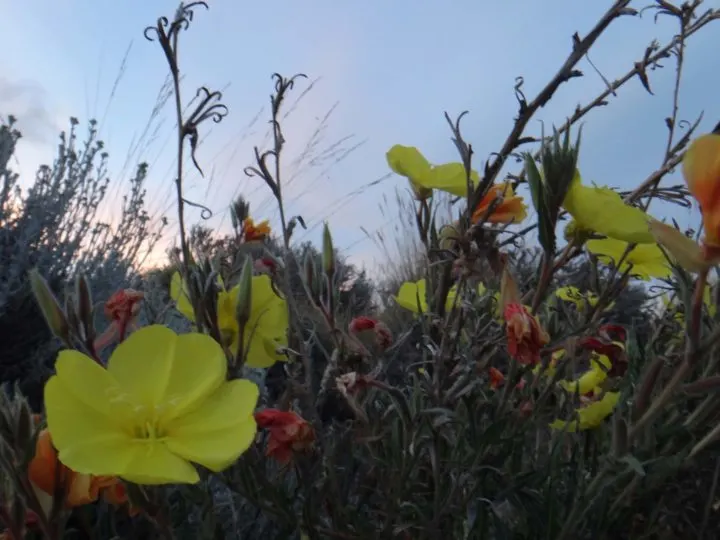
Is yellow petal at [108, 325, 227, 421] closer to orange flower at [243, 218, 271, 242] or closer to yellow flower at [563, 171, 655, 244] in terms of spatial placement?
yellow flower at [563, 171, 655, 244]

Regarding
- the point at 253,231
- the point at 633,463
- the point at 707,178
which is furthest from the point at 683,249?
the point at 253,231

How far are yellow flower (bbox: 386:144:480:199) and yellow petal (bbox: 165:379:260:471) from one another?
349 mm

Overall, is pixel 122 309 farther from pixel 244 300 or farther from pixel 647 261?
pixel 647 261

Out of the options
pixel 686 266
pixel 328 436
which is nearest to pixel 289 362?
pixel 328 436

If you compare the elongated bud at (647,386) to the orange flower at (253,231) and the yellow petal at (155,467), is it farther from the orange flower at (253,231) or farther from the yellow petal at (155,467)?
the orange flower at (253,231)

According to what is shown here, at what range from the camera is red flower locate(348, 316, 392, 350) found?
777 millimetres

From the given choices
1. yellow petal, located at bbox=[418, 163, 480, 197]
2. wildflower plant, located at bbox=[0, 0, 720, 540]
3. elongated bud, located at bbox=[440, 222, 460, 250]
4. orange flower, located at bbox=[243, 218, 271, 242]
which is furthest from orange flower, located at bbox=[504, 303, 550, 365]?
orange flower, located at bbox=[243, 218, 271, 242]

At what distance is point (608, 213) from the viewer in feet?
2.15

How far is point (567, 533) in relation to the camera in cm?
59

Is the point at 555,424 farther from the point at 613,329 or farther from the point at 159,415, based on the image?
the point at 159,415

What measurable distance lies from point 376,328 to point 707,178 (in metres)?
0.36

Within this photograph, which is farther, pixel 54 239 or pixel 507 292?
pixel 54 239

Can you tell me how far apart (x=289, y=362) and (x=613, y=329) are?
388mm

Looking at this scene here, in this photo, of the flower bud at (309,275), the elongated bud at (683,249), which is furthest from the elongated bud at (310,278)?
the elongated bud at (683,249)
